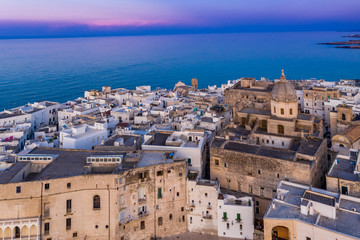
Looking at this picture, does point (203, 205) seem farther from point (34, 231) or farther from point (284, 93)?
point (284, 93)

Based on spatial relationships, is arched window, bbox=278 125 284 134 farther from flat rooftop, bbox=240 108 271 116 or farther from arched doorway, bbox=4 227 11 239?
arched doorway, bbox=4 227 11 239

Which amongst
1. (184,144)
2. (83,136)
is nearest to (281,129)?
(184,144)

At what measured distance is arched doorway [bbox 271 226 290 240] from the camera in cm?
2377

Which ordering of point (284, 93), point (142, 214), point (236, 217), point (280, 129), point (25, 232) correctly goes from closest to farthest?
point (25, 232), point (236, 217), point (142, 214), point (280, 129), point (284, 93)

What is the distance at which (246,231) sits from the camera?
1107 inches

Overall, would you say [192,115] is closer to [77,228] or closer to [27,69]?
[77,228]

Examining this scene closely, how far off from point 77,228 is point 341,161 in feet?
79.2

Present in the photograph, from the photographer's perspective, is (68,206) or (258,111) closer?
(68,206)

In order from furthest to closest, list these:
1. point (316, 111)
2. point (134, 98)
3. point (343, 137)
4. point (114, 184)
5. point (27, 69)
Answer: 1. point (27, 69)
2. point (134, 98)
3. point (316, 111)
4. point (343, 137)
5. point (114, 184)

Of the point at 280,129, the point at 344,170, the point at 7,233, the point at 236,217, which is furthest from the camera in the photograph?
the point at 280,129

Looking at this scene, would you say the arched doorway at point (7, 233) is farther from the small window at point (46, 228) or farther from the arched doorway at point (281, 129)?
the arched doorway at point (281, 129)

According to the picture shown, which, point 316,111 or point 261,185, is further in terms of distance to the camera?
point 316,111

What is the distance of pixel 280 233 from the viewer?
24031 millimetres

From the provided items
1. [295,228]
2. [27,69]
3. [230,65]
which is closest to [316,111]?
[295,228]
